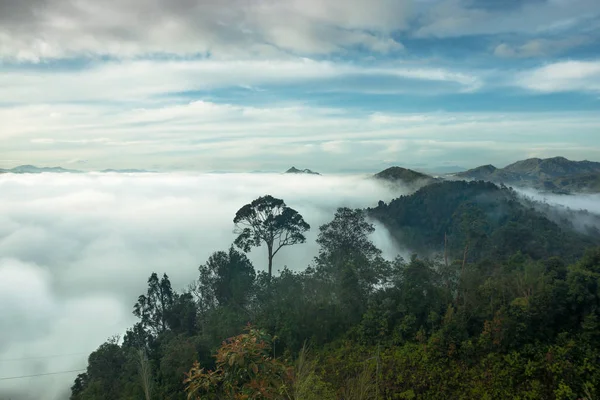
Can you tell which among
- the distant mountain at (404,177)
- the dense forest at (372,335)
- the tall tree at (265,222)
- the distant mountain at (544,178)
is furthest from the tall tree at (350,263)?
the distant mountain at (544,178)

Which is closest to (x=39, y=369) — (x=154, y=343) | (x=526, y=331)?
(x=154, y=343)

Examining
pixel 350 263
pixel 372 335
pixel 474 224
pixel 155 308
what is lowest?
pixel 155 308

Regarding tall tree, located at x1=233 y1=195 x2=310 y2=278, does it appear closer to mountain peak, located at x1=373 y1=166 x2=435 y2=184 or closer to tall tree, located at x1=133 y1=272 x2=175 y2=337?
tall tree, located at x1=133 y1=272 x2=175 y2=337

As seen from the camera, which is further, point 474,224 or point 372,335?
point 474,224

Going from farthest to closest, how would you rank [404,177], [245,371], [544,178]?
[544,178]
[404,177]
[245,371]

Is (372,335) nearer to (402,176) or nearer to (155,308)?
(155,308)

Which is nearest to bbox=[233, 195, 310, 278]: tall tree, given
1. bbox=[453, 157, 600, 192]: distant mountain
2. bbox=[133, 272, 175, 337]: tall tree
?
bbox=[133, 272, 175, 337]: tall tree

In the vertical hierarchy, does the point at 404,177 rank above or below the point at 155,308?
above

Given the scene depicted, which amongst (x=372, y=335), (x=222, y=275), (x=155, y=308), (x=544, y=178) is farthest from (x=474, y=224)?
(x=544, y=178)
